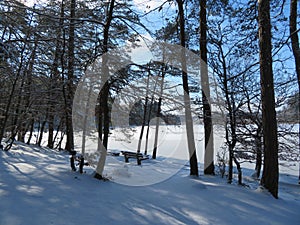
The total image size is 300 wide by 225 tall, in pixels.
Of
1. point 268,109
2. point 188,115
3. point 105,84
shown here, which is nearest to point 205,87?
point 188,115

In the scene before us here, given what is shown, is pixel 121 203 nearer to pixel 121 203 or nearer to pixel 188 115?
pixel 121 203

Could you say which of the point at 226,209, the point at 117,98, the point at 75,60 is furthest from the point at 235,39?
the point at 75,60

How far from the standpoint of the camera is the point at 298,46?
15.7 feet

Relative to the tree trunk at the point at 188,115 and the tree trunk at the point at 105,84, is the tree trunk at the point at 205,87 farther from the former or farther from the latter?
the tree trunk at the point at 105,84

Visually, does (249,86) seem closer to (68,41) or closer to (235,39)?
(235,39)

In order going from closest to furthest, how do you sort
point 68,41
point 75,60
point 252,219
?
1. point 252,219
2. point 68,41
3. point 75,60

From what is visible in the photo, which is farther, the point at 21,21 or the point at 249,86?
the point at 249,86

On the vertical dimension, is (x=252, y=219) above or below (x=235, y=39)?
below

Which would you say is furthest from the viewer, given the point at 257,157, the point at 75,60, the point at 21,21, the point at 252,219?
the point at 257,157

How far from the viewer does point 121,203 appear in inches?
124

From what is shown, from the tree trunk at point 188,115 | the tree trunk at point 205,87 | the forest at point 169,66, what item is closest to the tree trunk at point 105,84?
the forest at point 169,66

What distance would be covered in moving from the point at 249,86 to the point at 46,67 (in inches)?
227

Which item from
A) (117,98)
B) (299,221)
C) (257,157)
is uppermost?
(117,98)

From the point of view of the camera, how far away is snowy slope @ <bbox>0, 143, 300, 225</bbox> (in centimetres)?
256
